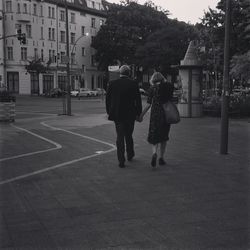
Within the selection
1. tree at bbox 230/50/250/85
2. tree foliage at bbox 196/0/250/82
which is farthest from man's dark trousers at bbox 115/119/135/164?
tree foliage at bbox 196/0/250/82

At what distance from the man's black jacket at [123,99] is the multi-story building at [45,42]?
5152cm

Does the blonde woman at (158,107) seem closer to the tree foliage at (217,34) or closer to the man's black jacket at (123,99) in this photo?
the man's black jacket at (123,99)

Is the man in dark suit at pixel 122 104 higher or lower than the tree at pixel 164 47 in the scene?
lower

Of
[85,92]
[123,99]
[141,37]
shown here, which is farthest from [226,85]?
[141,37]

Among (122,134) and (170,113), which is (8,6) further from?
(170,113)

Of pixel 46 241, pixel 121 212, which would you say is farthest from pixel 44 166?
pixel 46 241

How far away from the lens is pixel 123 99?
859 centimetres

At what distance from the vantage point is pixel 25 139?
13.3 m

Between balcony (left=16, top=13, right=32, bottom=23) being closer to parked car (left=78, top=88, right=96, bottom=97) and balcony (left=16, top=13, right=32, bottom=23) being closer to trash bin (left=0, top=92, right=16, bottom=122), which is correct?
parked car (left=78, top=88, right=96, bottom=97)

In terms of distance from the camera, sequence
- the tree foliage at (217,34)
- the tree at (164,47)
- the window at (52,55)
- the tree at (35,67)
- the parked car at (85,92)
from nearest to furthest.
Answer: the tree foliage at (217,34), the tree at (35,67), the parked car at (85,92), the tree at (164,47), the window at (52,55)

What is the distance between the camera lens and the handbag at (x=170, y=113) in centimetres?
838

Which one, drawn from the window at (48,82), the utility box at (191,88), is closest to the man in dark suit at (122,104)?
the utility box at (191,88)

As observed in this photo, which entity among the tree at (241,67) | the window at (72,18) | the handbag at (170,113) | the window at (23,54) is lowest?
the handbag at (170,113)

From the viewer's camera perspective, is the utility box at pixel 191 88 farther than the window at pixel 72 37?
No
